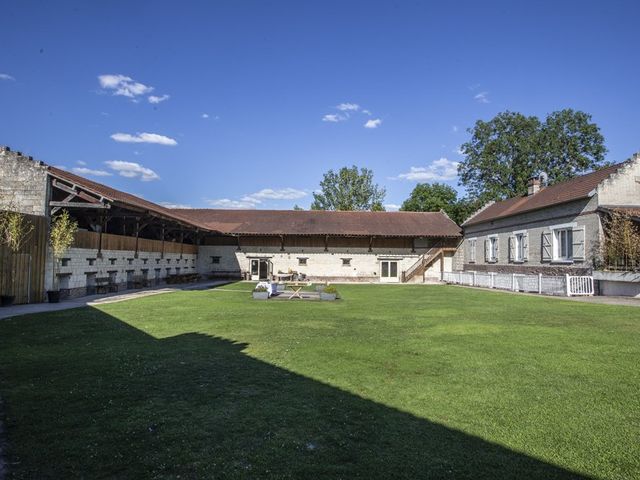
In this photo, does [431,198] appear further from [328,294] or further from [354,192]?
[328,294]

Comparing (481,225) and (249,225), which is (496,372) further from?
(249,225)

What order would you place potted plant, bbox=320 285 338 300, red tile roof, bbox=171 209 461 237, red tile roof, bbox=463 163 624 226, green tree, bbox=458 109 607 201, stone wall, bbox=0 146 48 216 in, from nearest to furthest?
stone wall, bbox=0 146 48 216 → potted plant, bbox=320 285 338 300 → red tile roof, bbox=463 163 624 226 → red tile roof, bbox=171 209 461 237 → green tree, bbox=458 109 607 201

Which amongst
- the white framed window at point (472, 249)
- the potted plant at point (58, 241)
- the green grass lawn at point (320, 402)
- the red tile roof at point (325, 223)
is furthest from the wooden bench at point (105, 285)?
the white framed window at point (472, 249)

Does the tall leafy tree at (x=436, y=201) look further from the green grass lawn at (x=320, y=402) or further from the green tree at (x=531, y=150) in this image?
the green grass lawn at (x=320, y=402)

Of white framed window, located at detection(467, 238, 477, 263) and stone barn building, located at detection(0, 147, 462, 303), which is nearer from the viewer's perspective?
stone barn building, located at detection(0, 147, 462, 303)

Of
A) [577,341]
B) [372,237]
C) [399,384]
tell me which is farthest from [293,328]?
[372,237]

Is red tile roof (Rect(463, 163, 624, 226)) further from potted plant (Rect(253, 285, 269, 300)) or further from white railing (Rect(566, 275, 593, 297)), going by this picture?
potted plant (Rect(253, 285, 269, 300))

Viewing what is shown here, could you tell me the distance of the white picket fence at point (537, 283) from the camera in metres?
18.6

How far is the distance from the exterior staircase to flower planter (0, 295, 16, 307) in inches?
951

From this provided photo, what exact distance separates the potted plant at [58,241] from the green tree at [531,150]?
37.4 metres

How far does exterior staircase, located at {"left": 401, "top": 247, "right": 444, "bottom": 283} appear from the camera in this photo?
31750 millimetres

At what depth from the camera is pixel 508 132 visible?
43.2 metres

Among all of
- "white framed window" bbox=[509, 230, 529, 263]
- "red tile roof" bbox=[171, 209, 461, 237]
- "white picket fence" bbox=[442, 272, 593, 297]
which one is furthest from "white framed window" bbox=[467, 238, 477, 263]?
"white framed window" bbox=[509, 230, 529, 263]

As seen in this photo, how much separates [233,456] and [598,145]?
47661 millimetres
